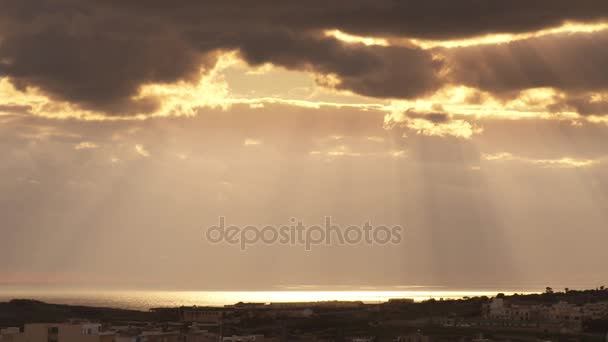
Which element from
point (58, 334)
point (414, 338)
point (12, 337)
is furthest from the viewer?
point (414, 338)

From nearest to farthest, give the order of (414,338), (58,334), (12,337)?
(58,334), (12,337), (414,338)

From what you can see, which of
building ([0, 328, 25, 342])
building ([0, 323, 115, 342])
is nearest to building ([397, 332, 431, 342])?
building ([0, 323, 115, 342])

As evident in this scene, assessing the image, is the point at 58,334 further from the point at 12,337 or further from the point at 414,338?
the point at 414,338

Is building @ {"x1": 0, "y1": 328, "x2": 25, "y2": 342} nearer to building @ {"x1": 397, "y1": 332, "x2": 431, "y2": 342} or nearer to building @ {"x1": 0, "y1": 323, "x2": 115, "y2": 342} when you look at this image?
building @ {"x1": 0, "y1": 323, "x2": 115, "y2": 342}

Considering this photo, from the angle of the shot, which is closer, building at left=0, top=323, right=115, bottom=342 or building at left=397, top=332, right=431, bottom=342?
building at left=0, top=323, right=115, bottom=342

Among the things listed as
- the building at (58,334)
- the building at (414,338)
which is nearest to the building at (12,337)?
the building at (58,334)

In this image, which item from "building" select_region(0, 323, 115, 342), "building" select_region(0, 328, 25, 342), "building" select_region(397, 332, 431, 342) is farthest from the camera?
"building" select_region(397, 332, 431, 342)

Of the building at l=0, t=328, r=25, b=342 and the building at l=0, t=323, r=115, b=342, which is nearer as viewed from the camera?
the building at l=0, t=323, r=115, b=342

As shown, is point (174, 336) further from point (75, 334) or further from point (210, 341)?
point (75, 334)

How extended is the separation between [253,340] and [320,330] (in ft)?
208

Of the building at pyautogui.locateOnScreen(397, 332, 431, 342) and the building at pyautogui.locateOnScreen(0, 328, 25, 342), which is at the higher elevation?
the building at pyautogui.locateOnScreen(397, 332, 431, 342)

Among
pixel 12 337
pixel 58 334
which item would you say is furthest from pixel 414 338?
pixel 58 334

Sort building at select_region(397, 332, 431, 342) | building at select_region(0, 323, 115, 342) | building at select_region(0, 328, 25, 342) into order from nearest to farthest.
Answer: building at select_region(0, 323, 115, 342) < building at select_region(0, 328, 25, 342) < building at select_region(397, 332, 431, 342)

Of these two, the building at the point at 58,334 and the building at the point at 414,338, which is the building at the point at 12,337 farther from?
the building at the point at 414,338
